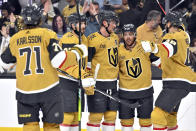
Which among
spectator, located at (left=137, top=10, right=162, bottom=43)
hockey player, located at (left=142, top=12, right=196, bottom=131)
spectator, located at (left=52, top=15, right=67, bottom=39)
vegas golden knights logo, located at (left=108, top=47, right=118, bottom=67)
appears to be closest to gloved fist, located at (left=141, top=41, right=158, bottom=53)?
hockey player, located at (left=142, top=12, right=196, bottom=131)

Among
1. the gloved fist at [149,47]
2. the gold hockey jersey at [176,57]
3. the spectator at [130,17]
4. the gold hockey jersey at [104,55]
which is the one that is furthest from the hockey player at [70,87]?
the spectator at [130,17]

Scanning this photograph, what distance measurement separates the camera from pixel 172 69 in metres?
5.54

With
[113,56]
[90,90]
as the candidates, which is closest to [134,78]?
[113,56]

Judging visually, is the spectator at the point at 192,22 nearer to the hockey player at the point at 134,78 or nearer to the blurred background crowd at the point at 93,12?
the blurred background crowd at the point at 93,12

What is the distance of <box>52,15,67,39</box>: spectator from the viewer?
7211mm

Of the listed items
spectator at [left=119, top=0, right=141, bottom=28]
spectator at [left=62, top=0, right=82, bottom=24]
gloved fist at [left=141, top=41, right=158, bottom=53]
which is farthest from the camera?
spectator at [left=62, top=0, right=82, bottom=24]

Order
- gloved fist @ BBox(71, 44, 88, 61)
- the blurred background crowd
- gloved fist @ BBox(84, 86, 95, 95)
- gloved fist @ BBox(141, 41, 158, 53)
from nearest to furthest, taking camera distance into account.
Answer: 1. gloved fist @ BBox(71, 44, 88, 61)
2. gloved fist @ BBox(141, 41, 158, 53)
3. gloved fist @ BBox(84, 86, 95, 95)
4. the blurred background crowd

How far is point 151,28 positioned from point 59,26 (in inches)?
48.4

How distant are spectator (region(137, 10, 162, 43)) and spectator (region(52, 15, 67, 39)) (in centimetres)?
101

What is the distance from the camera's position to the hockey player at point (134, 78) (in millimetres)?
5660

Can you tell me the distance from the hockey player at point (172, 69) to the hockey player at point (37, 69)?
0.99 metres

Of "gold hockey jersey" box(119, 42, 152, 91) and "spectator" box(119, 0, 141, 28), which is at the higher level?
"spectator" box(119, 0, 141, 28)

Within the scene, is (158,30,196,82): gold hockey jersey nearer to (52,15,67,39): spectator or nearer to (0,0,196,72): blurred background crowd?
(0,0,196,72): blurred background crowd

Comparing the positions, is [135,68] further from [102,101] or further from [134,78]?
[102,101]
